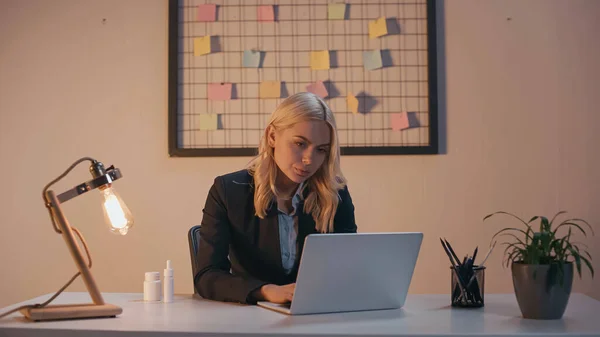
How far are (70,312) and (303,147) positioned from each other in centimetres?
79

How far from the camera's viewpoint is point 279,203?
2111 mm

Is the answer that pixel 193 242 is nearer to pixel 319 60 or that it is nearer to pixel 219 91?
pixel 219 91

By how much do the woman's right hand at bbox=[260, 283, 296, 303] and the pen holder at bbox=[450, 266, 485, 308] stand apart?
401 millimetres

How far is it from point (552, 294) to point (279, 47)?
A: 1.82m

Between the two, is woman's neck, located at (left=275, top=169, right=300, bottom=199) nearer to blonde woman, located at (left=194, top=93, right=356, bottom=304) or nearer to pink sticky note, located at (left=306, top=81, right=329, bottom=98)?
blonde woman, located at (left=194, top=93, right=356, bottom=304)

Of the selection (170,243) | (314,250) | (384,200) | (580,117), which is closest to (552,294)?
(314,250)

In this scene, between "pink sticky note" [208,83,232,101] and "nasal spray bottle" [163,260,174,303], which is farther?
"pink sticky note" [208,83,232,101]

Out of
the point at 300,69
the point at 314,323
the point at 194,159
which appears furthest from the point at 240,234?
the point at 300,69

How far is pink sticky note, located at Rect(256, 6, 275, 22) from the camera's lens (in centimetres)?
299

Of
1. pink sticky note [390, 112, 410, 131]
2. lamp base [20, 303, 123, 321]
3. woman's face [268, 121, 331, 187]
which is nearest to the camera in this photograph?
lamp base [20, 303, 123, 321]

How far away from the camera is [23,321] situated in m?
1.45

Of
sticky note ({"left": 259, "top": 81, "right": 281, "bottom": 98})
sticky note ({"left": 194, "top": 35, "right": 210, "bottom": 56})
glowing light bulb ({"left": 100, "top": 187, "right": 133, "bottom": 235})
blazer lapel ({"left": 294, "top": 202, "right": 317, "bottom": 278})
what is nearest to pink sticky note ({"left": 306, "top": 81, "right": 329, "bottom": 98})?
sticky note ({"left": 259, "top": 81, "right": 281, "bottom": 98})

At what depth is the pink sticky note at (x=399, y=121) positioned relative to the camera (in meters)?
2.95

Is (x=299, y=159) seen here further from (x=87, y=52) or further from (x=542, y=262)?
(x=87, y=52)
